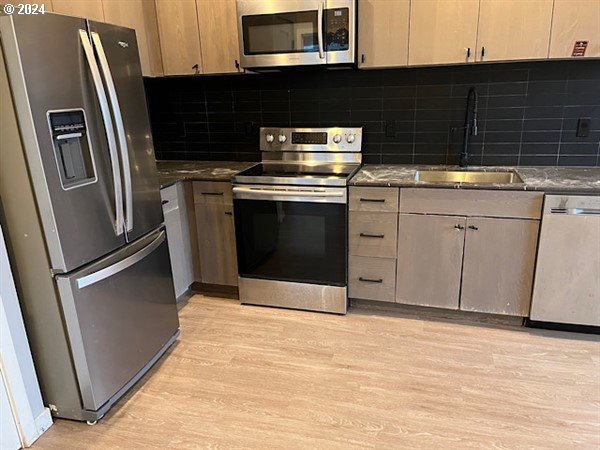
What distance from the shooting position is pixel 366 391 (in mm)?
2232

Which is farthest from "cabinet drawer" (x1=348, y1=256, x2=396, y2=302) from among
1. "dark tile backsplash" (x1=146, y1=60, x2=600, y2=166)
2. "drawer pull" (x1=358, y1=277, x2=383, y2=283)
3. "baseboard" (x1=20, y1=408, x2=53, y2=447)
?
"baseboard" (x1=20, y1=408, x2=53, y2=447)

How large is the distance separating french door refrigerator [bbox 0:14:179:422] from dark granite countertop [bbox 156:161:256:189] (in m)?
0.64

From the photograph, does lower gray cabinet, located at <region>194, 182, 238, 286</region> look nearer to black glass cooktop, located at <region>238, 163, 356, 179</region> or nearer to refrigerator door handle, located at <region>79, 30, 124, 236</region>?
black glass cooktop, located at <region>238, 163, 356, 179</region>

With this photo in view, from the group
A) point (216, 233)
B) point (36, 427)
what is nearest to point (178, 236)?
point (216, 233)

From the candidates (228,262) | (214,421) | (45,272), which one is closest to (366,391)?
(214,421)

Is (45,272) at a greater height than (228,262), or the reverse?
(45,272)

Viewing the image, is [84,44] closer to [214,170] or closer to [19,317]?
[19,317]

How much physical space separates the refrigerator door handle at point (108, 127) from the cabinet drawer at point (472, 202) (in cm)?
158

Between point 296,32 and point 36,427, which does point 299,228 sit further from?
point 36,427

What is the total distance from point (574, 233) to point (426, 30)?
1.44m

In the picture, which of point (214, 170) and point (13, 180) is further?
point (214, 170)

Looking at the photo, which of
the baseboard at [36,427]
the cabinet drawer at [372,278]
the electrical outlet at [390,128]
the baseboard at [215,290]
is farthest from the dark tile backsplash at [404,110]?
the baseboard at [36,427]

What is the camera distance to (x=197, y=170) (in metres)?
3.22

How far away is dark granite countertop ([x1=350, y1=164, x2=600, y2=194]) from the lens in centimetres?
242
